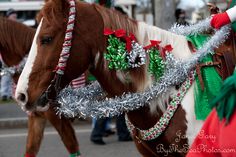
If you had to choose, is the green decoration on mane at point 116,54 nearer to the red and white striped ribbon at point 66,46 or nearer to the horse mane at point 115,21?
the horse mane at point 115,21

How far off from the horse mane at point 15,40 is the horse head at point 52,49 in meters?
1.97

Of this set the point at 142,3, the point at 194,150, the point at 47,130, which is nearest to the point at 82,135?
the point at 47,130

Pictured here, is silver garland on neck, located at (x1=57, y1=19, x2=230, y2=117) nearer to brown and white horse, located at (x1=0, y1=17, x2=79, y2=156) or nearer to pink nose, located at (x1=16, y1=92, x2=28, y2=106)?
pink nose, located at (x1=16, y1=92, x2=28, y2=106)

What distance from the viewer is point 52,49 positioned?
3197 mm

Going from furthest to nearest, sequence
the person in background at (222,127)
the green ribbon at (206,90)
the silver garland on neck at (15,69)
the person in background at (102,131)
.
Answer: the person in background at (102,131) < the silver garland on neck at (15,69) < the green ribbon at (206,90) < the person in background at (222,127)

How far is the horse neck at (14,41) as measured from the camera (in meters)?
5.15

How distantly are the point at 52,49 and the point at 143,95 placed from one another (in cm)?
62

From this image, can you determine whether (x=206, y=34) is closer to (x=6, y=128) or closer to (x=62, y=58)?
(x=62, y=58)

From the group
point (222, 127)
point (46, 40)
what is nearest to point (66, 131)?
point (46, 40)

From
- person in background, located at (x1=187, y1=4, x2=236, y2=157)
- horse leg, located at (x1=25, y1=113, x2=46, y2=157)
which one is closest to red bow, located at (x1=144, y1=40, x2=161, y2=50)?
person in background, located at (x1=187, y1=4, x2=236, y2=157)

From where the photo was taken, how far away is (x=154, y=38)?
10.8ft

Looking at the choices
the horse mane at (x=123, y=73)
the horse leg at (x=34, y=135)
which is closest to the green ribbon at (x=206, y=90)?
the horse mane at (x=123, y=73)

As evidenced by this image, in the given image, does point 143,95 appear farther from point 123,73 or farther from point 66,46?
point 66,46

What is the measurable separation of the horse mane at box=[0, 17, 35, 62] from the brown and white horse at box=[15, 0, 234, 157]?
1.97 m
